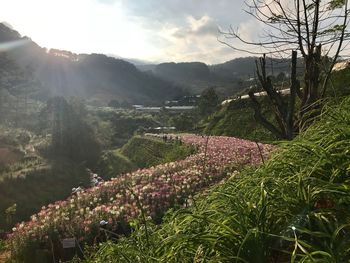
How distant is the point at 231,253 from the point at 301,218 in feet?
1.12

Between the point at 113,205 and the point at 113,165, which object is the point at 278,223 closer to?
the point at 113,205

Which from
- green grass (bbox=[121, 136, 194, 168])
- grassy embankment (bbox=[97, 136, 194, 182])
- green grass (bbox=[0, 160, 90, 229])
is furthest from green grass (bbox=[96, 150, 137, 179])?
green grass (bbox=[0, 160, 90, 229])

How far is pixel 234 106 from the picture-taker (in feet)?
133

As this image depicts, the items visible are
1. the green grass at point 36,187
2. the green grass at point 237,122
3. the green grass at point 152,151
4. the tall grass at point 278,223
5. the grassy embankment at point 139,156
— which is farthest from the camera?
the green grass at point 237,122

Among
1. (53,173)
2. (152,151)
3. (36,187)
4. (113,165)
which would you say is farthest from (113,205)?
(113,165)

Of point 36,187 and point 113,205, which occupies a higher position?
point 113,205

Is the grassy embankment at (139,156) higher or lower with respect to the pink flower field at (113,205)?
lower

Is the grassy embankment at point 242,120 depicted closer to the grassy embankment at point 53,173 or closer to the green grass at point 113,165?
the grassy embankment at point 53,173

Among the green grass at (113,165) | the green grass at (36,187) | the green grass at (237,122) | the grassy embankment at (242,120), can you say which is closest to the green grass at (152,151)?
the green grass at (113,165)

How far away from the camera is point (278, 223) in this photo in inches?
80.3

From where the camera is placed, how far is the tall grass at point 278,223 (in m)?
1.81

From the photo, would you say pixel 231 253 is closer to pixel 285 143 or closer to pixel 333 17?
pixel 285 143

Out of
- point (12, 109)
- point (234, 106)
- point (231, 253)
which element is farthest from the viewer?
point (12, 109)

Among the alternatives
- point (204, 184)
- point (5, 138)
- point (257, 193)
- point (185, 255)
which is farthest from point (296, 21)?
point (5, 138)
